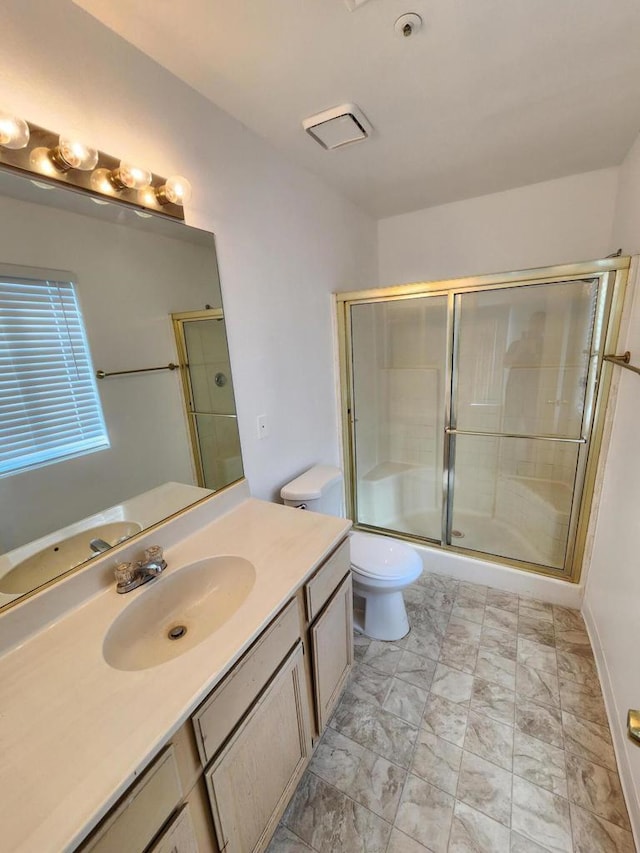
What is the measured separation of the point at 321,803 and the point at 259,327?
1.84 m

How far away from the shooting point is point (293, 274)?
1.83 m

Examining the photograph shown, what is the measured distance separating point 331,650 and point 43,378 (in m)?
1.33

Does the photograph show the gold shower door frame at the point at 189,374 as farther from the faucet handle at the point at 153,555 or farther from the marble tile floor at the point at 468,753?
the marble tile floor at the point at 468,753

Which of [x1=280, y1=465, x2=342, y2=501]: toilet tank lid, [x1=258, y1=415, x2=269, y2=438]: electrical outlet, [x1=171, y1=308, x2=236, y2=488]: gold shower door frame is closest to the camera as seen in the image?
[x1=171, y1=308, x2=236, y2=488]: gold shower door frame

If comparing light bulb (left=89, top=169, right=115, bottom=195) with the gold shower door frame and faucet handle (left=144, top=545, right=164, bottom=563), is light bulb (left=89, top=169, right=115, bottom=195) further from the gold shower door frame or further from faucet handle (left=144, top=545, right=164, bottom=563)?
faucet handle (left=144, top=545, right=164, bottom=563)

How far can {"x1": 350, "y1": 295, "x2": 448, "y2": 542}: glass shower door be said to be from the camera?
2477 millimetres

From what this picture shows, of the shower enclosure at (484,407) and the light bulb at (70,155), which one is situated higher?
the light bulb at (70,155)

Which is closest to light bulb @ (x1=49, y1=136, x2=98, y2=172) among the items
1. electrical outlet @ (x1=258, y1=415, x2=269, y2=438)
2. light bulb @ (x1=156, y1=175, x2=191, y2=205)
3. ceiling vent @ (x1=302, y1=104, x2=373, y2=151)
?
light bulb @ (x1=156, y1=175, x2=191, y2=205)

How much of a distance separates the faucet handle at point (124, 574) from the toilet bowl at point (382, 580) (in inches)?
40.8

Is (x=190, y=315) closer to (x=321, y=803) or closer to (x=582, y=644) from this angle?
(x=321, y=803)

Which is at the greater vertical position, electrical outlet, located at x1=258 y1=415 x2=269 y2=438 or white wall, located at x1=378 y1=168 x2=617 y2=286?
white wall, located at x1=378 y1=168 x2=617 y2=286

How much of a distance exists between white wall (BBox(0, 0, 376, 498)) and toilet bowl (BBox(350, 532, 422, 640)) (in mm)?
588

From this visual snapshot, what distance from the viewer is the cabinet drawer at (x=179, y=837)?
0.67m

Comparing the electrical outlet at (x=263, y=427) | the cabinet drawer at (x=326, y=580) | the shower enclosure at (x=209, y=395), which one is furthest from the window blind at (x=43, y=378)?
the cabinet drawer at (x=326, y=580)
